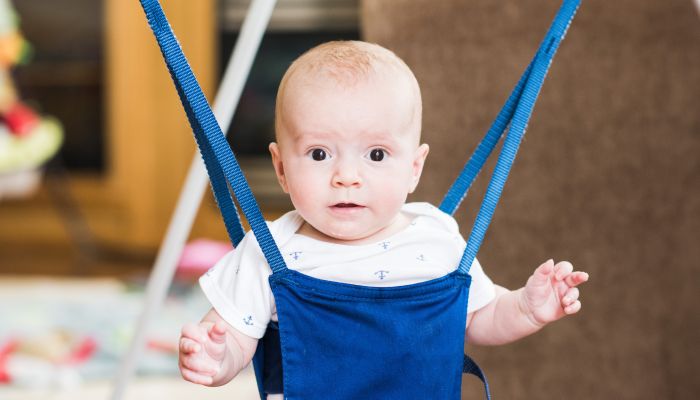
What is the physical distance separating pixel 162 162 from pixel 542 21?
2.12 meters

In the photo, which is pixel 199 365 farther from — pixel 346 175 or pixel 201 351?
pixel 346 175

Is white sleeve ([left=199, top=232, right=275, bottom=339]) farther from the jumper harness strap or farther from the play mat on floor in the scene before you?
the play mat on floor

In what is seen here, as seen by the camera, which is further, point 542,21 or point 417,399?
point 542,21

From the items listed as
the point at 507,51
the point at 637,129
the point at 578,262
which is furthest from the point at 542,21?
the point at 578,262

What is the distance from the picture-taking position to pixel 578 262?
1076mm

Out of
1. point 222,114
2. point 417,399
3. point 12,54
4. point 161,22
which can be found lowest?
point 12,54

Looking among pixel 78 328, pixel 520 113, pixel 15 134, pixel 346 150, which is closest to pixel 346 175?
pixel 346 150

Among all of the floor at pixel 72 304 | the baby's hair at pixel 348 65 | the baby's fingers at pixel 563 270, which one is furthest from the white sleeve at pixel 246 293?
the floor at pixel 72 304

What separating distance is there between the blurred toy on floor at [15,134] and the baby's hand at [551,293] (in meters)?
2.11

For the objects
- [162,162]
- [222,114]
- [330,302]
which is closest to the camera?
[330,302]

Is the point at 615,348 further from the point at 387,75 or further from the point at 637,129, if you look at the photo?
the point at 387,75

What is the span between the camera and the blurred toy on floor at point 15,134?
99.3 inches

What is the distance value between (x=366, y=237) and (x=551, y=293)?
150 mm

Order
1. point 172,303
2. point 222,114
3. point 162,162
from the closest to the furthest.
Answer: point 222,114
point 172,303
point 162,162
